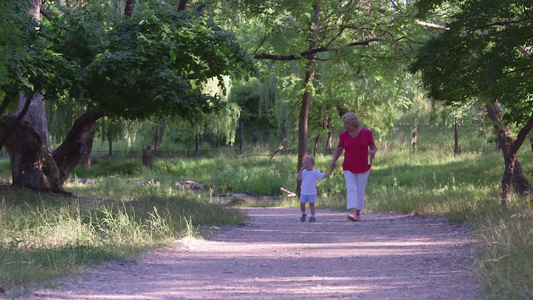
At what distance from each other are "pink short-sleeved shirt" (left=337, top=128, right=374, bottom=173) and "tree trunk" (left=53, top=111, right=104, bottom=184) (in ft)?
28.5

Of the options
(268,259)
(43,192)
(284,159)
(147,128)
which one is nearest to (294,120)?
(284,159)

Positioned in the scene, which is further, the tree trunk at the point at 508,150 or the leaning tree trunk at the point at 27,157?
the leaning tree trunk at the point at 27,157

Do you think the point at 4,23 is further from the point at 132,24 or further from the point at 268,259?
the point at 268,259

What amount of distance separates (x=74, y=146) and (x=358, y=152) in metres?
9.68

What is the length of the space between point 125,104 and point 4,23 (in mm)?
3928

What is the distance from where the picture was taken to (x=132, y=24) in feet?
44.7

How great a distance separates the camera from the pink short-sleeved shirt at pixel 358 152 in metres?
11.0

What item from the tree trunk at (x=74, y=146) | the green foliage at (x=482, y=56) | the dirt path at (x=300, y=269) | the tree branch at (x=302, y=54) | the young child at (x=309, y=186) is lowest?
the dirt path at (x=300, y=269)

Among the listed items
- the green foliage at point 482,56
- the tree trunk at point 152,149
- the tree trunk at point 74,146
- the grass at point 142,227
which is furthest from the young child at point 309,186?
the tree trunk at point 152,149

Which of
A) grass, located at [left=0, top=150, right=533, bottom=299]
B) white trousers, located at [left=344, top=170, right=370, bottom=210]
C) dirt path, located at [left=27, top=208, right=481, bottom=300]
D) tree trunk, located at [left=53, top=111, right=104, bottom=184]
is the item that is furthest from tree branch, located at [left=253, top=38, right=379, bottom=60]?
dirt path, located at [left=27, top=208, right=481, bottom=300]

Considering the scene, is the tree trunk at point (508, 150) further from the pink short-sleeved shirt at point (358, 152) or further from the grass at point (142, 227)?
the pink short-sleeved shirt at point (358, 152)

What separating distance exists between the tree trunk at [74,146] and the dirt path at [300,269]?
8.73 meters

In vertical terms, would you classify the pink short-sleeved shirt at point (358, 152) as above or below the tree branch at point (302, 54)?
below

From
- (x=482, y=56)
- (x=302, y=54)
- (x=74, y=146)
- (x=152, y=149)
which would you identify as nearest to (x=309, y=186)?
(x=482, y=56)
